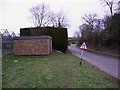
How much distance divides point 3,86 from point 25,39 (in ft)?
63.8

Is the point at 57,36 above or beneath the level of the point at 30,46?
above

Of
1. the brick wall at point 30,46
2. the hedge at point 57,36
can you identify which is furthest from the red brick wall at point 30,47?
the hedge at point 57,36

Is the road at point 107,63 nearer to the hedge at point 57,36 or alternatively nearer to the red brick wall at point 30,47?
the red brick wall at point 30,47

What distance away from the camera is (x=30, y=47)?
29281 millimetres

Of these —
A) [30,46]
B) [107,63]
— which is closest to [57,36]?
[30,46]

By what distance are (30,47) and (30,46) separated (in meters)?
0.13

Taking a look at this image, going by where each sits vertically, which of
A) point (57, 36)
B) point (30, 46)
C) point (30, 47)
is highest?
point (57, 36)

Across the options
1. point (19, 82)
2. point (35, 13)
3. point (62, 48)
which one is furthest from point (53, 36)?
point (35, 13)

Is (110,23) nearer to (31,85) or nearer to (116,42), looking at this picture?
(116,42)

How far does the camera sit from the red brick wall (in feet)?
96.0

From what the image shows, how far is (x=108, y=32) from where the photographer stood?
43938 mm

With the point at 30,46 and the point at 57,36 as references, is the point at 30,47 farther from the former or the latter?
the point at 57,36

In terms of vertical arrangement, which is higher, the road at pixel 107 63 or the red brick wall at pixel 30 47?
the red brick wall at pixel 30 47

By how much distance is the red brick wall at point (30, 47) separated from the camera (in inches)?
1152
